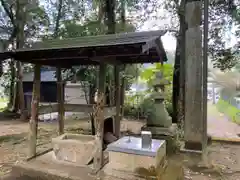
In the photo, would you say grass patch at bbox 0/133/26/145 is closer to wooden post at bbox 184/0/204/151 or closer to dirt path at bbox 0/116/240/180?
dirt path at bbox 0/116/240/180

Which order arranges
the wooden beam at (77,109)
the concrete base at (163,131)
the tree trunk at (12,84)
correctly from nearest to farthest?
the wooden beam at (77,109), the concrete base at (163,131), the tree trunk at (12,84)

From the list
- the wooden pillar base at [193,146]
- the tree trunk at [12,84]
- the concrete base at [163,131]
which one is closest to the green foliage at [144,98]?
the concrete base at [163,131]

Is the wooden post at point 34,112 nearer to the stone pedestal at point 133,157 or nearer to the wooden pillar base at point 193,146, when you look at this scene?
the stone pedestal at point 133,157

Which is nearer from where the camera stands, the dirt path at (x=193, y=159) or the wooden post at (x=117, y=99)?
the dirt path at (x=193, y=159)

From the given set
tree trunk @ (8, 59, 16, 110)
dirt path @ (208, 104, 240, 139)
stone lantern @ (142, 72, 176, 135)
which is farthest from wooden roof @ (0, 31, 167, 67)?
tree trunk @ (8, 59, 16, 110)

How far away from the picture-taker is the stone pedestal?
2.80 meters

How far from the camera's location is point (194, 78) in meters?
3.37

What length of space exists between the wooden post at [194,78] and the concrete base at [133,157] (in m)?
0.70

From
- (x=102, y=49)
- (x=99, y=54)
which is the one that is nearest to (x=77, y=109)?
(x=99, y=54)

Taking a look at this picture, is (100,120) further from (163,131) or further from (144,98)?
(144,98)

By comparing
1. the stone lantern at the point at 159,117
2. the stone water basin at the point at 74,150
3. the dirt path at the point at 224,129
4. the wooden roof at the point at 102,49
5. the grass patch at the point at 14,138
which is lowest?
the grass patch at the point at 14,138

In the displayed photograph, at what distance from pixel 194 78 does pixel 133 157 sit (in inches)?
66.3

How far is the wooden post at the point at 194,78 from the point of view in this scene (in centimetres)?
334

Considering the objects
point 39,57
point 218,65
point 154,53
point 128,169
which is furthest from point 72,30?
point 128,169
